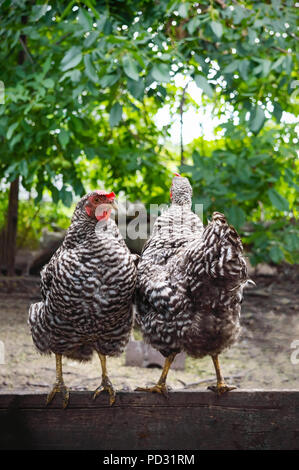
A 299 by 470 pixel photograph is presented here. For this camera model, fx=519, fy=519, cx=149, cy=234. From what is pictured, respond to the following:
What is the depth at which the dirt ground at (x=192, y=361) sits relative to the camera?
353 cm

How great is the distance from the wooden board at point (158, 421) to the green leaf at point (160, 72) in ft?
4.43

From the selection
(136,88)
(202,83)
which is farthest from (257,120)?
(136,88)

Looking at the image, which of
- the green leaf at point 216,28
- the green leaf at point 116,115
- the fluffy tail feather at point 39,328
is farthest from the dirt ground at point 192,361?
the green leaf at point 216,28

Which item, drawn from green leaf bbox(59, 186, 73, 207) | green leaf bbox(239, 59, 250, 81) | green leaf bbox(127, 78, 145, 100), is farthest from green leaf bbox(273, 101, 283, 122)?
green leaf bbox(59, 186, 73, 207)

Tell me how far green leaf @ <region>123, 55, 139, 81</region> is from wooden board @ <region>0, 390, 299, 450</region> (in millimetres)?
1316

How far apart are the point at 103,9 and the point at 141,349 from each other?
2.35 meters

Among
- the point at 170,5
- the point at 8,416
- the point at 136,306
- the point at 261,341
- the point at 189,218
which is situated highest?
the point at 170,5

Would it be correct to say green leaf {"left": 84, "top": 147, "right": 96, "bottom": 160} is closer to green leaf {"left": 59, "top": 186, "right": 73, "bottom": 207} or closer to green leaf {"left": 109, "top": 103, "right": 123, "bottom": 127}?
green leaf {"left": 59, "top": 186, "right": 73, "bottom": 207}

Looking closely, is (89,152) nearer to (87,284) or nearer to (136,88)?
(136,88)

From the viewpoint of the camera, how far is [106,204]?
181 centimetres

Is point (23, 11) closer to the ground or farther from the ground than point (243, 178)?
farther from the ground

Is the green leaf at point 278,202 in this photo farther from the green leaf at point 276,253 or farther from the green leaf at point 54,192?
the green leaf at point 54,192

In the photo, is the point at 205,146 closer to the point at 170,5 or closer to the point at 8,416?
the point at 170,5

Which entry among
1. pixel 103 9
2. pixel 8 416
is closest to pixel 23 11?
pixel 103 9
